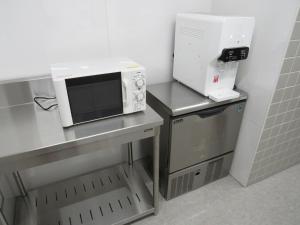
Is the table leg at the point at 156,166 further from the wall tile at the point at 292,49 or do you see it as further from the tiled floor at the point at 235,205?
the wall tile at the point at 292,49

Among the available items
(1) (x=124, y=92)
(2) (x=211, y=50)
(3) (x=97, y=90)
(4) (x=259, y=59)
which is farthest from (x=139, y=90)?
(4) (x=259, y=59)

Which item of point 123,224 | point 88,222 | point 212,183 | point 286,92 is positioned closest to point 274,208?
point 212,183

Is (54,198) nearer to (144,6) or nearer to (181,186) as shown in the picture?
(181,186)

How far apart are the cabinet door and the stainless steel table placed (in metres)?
0.20

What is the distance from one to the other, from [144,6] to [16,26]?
2.56 ft

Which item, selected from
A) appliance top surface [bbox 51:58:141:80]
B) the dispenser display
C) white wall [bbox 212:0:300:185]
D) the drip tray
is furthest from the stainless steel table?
white wall [bbox 212:0:300:185]

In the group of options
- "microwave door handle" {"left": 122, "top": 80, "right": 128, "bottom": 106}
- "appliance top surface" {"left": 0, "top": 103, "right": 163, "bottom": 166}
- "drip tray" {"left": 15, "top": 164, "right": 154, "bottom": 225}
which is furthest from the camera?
"drip tray" {"left": 15, "top": 164, "right": 154, "bottom": 225}

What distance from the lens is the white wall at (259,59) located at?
4.03 ft

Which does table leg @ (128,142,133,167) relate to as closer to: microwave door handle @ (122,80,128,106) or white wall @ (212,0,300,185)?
microwave door handle @ (122,80,128,106)

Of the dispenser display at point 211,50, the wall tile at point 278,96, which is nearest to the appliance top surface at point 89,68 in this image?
the dispenser display at point 211,50

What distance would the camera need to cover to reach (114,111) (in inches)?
44.4

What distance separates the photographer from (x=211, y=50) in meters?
1.27

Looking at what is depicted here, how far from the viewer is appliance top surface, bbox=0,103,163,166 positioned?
0.92 m

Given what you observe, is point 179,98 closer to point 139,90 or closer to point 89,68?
point 139,90
